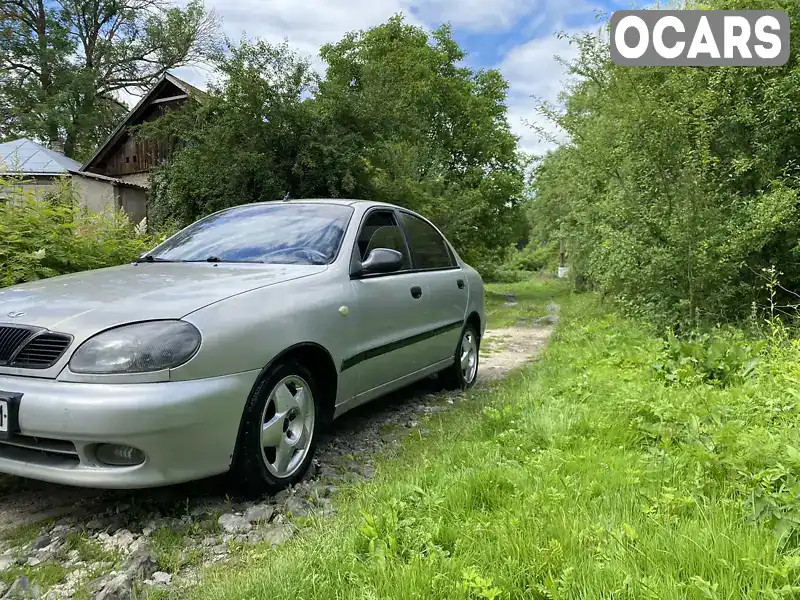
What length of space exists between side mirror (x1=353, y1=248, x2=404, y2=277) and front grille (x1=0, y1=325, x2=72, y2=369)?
5.69 feet

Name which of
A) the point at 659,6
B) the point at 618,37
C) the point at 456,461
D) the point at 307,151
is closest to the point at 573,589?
the point at 456,461

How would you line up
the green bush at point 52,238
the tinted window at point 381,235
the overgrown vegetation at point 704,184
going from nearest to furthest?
the tinted window at point 381,235 → the green bush at point 52,238 → the overgrown vegetation at point 704,184

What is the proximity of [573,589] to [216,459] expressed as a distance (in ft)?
5.32

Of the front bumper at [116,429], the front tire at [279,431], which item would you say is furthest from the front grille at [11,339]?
the front tire at [279,431]

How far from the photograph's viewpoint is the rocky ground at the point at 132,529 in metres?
2.22

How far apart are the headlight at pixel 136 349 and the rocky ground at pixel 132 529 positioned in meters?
0.75

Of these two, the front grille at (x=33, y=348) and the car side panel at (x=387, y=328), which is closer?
the front grille at (x=33, y=348)

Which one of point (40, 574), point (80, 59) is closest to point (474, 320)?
point (40, 574)

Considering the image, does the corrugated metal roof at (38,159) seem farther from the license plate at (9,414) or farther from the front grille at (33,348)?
the license plate at (9,414)

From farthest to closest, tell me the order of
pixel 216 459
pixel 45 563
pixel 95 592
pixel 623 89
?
pixel 623 89, pixel 216 459, pixel 45 563, pixel 95 592

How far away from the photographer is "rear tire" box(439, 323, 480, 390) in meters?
5.46

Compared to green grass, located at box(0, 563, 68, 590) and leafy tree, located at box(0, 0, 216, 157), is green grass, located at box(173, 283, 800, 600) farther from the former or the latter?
leafy tree, located at box(0, 0, 216, 157)

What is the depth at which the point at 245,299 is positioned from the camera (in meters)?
2.86

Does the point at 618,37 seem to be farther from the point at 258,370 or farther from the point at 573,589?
the point at 573,589
